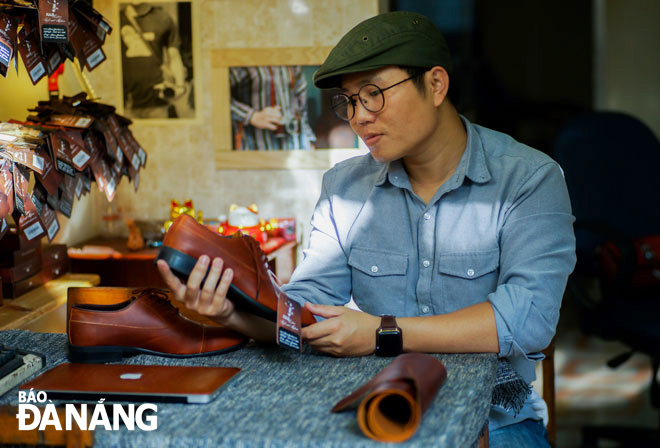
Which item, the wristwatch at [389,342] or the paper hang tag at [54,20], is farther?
the paper hang tag at [54,20]

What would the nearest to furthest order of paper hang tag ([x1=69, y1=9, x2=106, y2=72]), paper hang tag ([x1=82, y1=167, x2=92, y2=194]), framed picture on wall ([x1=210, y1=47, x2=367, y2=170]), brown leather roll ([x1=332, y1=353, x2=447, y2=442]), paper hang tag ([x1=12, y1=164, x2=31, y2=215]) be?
brown leather roll ([x1=332, y1=353, x2=447, y2=442]) < paper hang tag ([x1=12, y1=164, x2=31, y2=215]) < paper hang tag ([x1=69, y1=9, x2=106, y2=72]) < paper hang tag ([x1=82, y1=167, x2=92, y2=194]) < framed picture on wall ([x1=210, y1=47, x2=367, y2=170])

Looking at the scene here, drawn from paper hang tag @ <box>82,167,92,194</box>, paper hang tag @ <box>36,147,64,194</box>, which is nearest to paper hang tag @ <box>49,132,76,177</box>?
paper hang tag @ <box>36,147,64,194</box>

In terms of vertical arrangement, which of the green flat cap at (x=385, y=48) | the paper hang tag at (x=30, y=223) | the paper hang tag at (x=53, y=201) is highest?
the green flat cap at (x=385, y=48)

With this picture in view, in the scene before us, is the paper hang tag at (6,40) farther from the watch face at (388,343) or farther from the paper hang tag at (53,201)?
the watch face at (388,343)

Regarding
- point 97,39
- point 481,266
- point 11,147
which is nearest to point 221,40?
point 97,39

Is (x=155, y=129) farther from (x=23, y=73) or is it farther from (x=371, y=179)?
(x=371, y=179)

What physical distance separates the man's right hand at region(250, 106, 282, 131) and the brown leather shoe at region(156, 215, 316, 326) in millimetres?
1950

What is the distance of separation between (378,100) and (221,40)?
1.88 m

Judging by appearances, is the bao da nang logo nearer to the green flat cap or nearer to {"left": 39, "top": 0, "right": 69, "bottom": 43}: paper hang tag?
the green flat cap

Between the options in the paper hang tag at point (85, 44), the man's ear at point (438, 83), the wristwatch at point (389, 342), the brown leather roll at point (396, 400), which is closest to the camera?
the brown leather roll at point (396, 400)

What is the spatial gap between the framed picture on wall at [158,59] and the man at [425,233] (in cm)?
167

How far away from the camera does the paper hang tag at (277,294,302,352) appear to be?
149cm

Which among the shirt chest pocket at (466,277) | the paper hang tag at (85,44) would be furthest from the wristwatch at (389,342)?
the paper hang tag at (85,44)

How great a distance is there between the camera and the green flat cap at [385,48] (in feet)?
5.67
